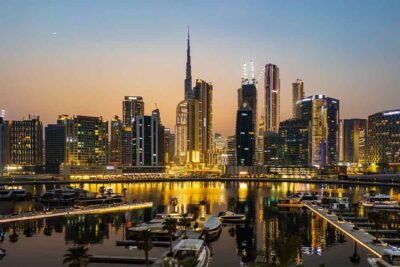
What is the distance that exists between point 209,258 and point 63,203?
67.4 metres

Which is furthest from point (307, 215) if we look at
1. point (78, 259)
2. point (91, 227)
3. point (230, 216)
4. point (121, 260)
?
point (78, 259)

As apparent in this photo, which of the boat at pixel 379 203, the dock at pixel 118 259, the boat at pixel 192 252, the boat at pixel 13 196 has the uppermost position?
the boat at pixel 192 252

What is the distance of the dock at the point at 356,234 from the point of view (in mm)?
48562

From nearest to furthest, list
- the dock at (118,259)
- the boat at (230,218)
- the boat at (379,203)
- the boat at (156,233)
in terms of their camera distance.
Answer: the dock at (118,259) → the boat at (156,233) → the boat at (230,218) → the boat at (379,203)

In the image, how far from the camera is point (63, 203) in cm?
10631

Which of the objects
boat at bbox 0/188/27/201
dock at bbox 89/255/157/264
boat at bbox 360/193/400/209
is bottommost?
boat at bbox 0/188/27/201

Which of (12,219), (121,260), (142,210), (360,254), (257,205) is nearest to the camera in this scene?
(121,260)

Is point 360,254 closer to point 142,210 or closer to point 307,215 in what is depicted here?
point 307,215

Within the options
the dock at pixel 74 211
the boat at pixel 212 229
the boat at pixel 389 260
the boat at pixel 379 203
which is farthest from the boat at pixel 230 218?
the boat at pixel 379 203

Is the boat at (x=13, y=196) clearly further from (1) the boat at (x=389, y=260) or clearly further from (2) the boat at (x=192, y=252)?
(1) the boat at (x=389, y=260)

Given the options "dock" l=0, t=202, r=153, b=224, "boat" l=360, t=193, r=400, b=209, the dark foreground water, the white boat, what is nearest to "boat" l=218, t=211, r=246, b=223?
the dark foreground water

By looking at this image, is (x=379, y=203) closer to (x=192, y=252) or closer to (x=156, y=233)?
(x=156, y=233)

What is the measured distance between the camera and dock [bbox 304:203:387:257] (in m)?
48.6

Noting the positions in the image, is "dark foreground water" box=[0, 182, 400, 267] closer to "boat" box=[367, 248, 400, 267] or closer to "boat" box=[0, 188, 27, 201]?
"boat" box=[367, 248, 400, 267]
